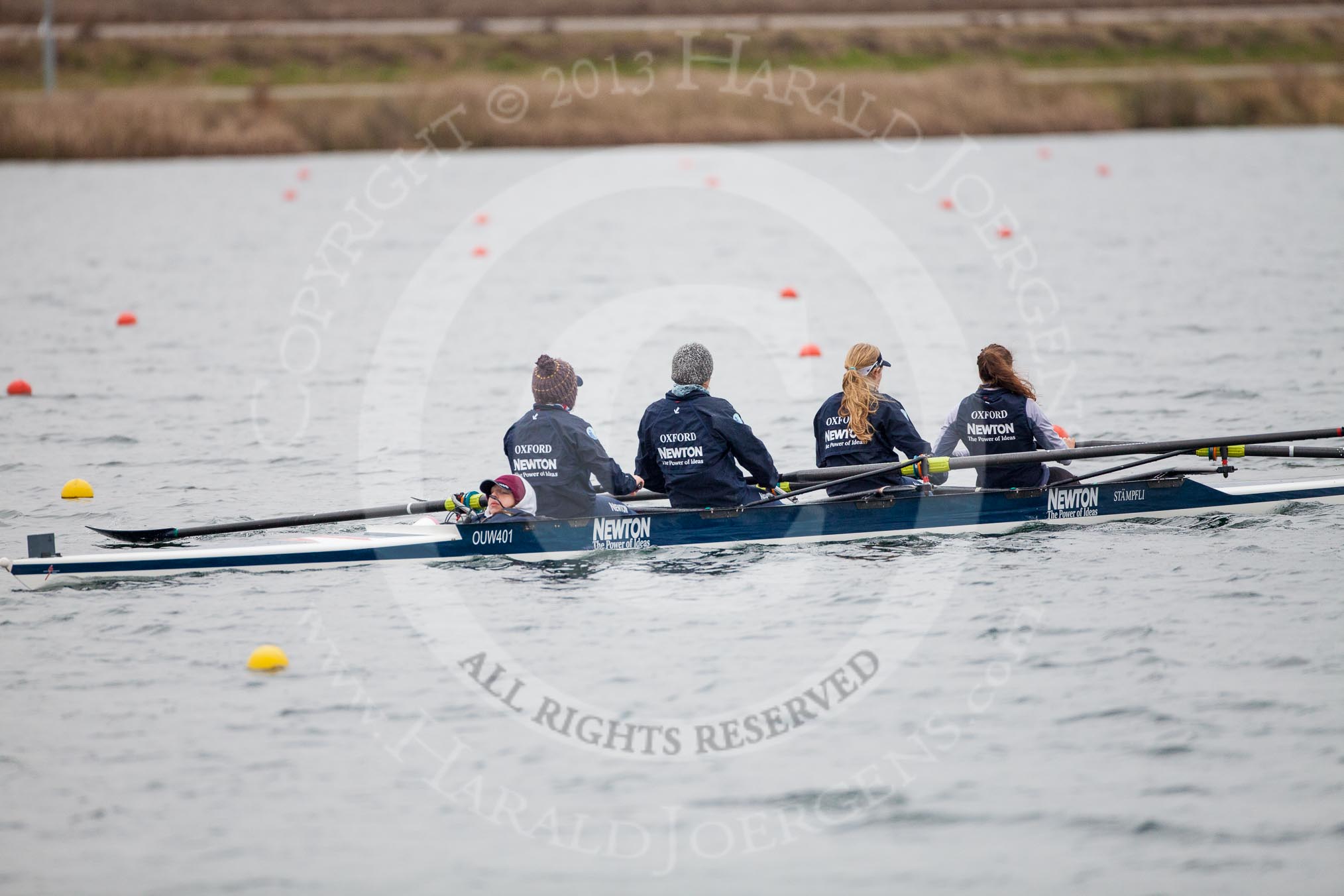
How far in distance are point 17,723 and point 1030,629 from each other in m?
5.85

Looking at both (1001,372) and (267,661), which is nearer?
(267,661)

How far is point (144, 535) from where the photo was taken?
10.7 m

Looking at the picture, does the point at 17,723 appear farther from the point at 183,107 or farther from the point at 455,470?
the point at 183,107

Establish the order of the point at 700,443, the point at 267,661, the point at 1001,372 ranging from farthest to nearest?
the point at 1001,372
the point at 700,443
the point at 267,661

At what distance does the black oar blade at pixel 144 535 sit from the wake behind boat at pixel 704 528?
4 cm

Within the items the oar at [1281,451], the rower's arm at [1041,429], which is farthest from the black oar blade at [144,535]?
the oar at [1281,451]

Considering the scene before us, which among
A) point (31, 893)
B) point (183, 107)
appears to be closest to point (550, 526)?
point (31, 893)

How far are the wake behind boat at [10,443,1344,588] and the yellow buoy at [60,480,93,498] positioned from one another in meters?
2.49

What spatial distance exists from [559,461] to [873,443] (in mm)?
2320

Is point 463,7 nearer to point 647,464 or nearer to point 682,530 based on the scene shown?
point 647,464

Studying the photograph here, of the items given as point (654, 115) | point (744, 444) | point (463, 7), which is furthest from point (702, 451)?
point (463, 7)

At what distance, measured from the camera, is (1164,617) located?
9.26 metres

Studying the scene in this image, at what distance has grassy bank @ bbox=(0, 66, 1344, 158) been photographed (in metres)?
40.8

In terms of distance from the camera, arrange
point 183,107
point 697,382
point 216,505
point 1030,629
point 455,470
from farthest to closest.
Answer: point 183,107 → point 455,470 → point 216,505 → point 697,382 → point 1030,629
